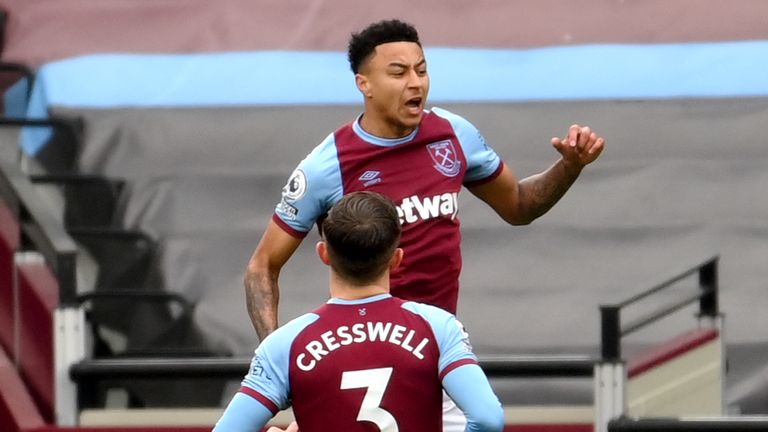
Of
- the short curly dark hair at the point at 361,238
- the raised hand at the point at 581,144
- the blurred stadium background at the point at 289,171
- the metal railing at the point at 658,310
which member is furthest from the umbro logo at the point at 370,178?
→ the blurred stadium background at the point at 289,171

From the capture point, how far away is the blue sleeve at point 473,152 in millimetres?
5266

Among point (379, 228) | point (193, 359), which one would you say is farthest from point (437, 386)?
point (193, 359)

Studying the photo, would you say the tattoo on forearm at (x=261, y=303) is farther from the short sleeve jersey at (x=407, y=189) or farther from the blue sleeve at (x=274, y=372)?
the blue sleeve at (x=274, y=372)

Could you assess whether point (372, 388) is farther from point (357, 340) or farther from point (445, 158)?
point (445, 158)

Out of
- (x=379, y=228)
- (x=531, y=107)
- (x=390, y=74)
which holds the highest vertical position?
(x=531, y=107)

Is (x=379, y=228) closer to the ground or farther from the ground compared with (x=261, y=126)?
closer to the ground

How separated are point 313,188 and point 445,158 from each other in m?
0.40

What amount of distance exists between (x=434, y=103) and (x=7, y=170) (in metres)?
2.17

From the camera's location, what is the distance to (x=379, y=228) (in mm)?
4070

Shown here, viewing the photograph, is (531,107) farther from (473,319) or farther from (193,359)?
(193,359)

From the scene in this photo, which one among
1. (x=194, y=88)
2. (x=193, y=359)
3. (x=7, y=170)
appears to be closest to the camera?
(x=193, y=359)

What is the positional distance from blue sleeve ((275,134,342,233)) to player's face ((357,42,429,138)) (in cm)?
16

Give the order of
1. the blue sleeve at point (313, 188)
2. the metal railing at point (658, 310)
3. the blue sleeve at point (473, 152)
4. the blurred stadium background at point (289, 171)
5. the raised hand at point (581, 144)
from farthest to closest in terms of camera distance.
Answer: the blurred stadium background at point (289, 171) < the metal railing at point (658, 310) < the blue sleeve at point (473, 152) < the blue sleeve at point (313, 188) < the raised hand at point (581, 144)

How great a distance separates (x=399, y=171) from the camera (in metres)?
5.13
